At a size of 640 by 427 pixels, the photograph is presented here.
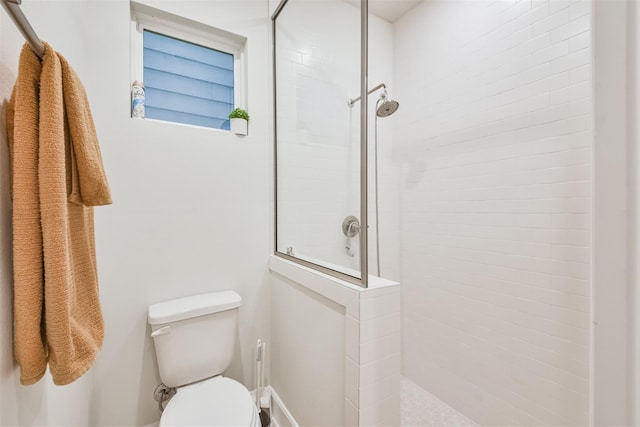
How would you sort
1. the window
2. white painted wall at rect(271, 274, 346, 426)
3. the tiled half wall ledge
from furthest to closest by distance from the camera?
the window → white painted wall at rect(271, 274, 346, 426) → the tiled half wall ledge

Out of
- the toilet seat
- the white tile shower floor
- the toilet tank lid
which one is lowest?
the white tile shower floor

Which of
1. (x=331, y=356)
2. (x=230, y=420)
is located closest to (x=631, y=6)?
(x=331, y=356)

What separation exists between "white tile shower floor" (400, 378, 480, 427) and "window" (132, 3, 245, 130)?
80.2 inches

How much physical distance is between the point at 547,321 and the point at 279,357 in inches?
54.0

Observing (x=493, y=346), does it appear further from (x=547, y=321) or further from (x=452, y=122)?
(x=452, y=122)

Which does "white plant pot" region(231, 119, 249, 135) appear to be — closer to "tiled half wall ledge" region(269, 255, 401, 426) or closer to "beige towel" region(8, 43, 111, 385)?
"tiled half wall ledge" region(269, 255, 401, 426)

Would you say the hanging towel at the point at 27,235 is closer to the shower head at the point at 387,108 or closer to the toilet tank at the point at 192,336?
the toilet tank at the point at 192,336

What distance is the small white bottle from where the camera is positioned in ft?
4.39

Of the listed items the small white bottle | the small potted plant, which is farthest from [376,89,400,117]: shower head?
→ the small white bottle

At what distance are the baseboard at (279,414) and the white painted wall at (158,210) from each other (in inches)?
7.6

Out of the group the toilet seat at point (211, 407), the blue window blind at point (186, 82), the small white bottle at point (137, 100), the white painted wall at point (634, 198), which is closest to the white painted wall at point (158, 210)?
the small white bottle at point (137, 100)

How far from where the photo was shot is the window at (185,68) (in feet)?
4.81

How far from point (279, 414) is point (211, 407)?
0.57m

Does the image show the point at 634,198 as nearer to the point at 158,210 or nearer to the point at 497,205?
the point at 497,205
